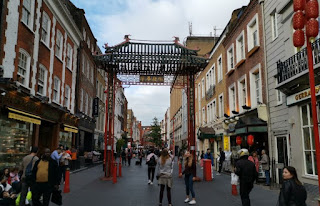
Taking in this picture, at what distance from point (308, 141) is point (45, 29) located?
15.2 m

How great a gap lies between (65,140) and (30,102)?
7782 millimetres

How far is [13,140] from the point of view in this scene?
1285cm

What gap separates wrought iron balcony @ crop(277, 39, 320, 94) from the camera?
970cm

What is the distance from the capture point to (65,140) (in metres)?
20.8

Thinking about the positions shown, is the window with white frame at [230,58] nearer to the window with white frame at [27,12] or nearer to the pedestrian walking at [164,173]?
the window with white frame at [27,12]

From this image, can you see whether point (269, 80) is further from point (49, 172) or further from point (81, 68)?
point (81, 68)

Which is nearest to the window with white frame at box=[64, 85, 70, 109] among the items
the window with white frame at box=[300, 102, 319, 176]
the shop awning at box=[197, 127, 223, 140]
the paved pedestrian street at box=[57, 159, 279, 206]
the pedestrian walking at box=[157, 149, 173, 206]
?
the paved pedestrian street at box=[57, 159, 279, 206]

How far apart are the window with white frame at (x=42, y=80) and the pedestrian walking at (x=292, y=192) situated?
14726mm

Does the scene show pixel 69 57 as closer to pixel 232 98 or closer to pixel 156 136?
pixel 232 98

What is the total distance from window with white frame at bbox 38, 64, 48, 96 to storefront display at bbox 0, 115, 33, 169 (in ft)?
8.15

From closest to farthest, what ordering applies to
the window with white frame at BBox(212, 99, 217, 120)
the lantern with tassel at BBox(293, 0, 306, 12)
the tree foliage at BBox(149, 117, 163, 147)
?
the lantern with tassel at BBox(293, 0, 306, 12) < the window with white frame at BBox(212, 99, 217, 120) < the tree foliage at BBox(149, 117, 163, 147)

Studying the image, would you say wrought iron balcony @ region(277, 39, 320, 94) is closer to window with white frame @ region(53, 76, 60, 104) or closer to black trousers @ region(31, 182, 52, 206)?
black trousers @ region(31, 182, 52, 206)

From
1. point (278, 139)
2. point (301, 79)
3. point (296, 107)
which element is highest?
point (301, 79)

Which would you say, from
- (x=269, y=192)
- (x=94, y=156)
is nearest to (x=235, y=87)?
(x=269, y=192)
